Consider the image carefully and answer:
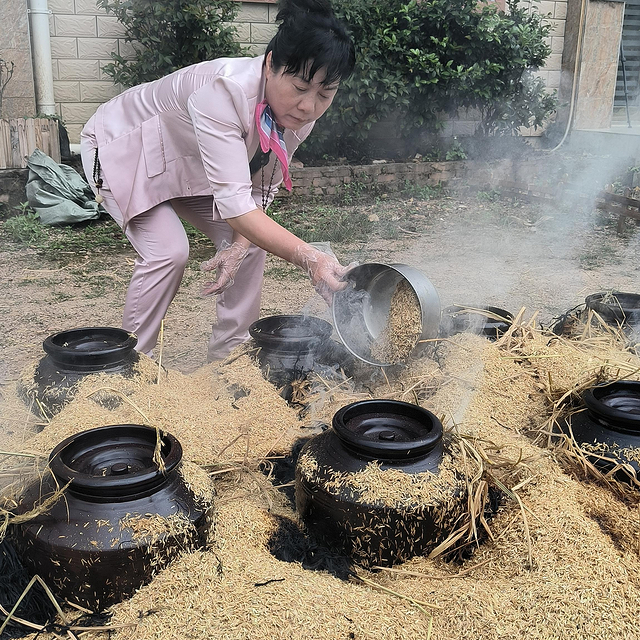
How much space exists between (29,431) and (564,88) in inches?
404

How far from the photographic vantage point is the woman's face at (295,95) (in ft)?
8.28

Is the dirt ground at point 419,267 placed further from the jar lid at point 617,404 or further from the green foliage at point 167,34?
the green foliage at point 167,34

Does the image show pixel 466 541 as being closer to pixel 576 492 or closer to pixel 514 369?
pixel 576 492

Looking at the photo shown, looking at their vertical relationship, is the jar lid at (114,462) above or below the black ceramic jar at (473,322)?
above

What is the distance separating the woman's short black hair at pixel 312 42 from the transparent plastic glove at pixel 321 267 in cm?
61

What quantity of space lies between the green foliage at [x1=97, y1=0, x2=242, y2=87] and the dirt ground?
252 centimetres

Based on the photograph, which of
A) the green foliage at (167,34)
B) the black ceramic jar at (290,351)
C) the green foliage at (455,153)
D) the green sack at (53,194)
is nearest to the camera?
the black ceramic jar at (290,351)

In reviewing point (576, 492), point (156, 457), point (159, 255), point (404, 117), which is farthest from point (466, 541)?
point (404, 117)

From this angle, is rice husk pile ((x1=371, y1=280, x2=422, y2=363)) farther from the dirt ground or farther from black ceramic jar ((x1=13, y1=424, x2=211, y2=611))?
black ceramic jar ((x1=13, y1=424, x2=211, y2=611))

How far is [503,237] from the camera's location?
23.2ft

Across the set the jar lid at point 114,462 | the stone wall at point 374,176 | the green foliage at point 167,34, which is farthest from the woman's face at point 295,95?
the stone wall at point 374,176

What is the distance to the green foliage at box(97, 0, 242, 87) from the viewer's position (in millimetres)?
7395

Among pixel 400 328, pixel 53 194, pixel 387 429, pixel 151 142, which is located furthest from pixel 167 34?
pixel 387 429

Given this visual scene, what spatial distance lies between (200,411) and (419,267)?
356 centimetres
